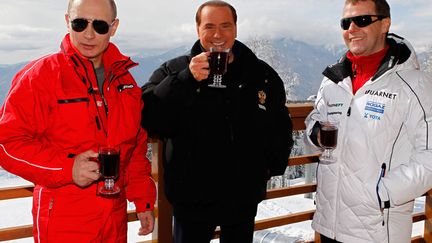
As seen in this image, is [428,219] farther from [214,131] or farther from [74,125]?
[74,125]

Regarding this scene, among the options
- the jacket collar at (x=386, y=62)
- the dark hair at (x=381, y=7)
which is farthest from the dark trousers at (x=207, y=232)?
the dark hair at (x=381, y=7)

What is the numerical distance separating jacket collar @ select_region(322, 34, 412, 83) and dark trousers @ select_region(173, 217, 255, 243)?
0.95 metres

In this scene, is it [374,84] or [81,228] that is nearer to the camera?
[81,228]

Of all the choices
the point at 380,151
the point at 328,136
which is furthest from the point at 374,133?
the point at 328,136

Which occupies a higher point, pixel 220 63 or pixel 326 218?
pixel 220 63

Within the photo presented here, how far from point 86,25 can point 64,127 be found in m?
0.43

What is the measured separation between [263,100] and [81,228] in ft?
3.58

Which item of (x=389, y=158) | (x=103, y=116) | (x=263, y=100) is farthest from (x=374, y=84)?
(x=103, y=116)

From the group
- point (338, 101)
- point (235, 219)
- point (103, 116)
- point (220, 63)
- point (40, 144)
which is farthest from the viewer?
point (338, 101)

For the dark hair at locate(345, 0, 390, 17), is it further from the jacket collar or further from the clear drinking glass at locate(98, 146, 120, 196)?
the clear drinking glass at locate(98, 146, 120, 196)

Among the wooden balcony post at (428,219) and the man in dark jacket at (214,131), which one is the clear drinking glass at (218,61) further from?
the wooden balcony post at (428,219)

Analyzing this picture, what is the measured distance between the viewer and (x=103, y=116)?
1.67 m

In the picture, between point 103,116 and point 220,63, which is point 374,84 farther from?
point 103,116

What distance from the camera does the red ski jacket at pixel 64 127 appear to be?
1493 millimetres
